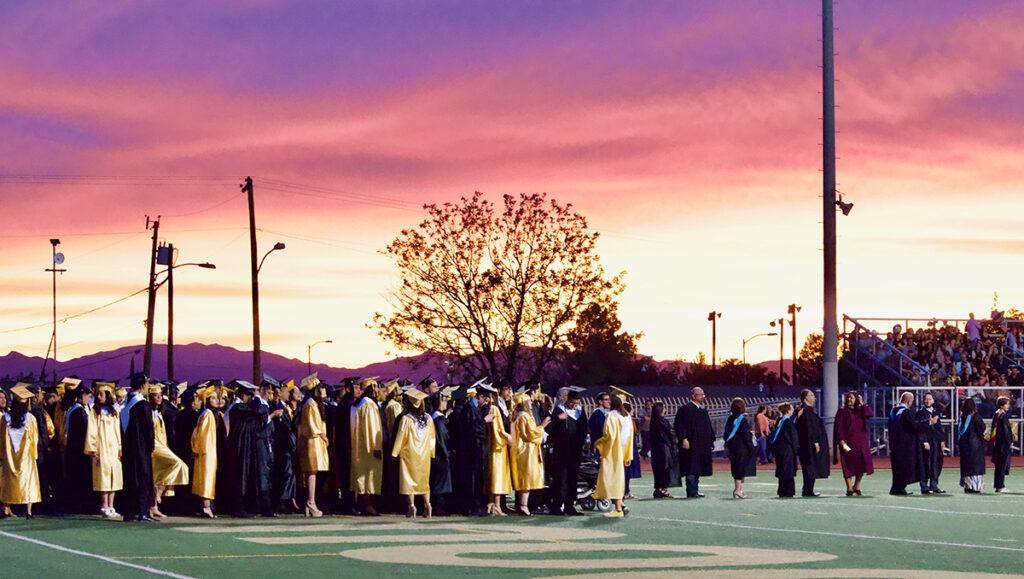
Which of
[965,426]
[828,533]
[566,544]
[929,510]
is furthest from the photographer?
[965,426]

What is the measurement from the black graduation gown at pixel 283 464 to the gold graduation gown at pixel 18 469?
321 centimetres

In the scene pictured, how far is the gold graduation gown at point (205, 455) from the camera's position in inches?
795

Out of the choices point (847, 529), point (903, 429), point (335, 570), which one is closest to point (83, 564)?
point (335, 570)

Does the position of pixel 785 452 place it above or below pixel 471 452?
below

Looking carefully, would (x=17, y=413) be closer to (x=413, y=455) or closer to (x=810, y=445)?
(x=413, y=455)

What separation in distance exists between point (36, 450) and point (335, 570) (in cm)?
911

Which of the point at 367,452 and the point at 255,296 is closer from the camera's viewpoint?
the point at 367,452

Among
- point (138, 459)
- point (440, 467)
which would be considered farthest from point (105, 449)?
point (440, 467)

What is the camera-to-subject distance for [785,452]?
2422cm

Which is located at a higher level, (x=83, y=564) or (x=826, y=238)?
(x=826, y=238)

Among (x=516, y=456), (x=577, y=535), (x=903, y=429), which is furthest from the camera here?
(x=903, y=429)

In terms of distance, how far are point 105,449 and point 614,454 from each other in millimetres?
6713

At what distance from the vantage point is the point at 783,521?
62.5 feet

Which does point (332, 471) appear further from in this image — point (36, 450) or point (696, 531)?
point (696, 531)
